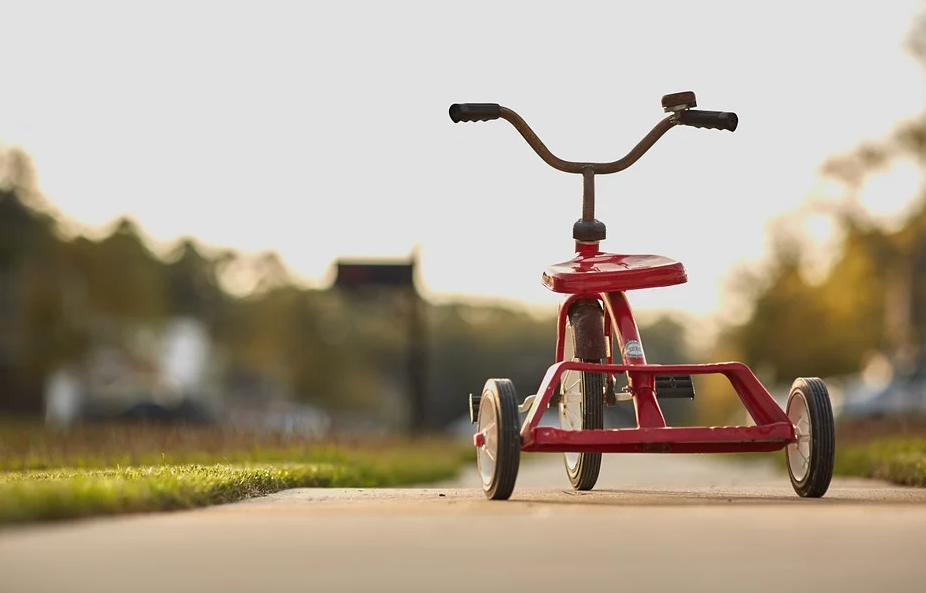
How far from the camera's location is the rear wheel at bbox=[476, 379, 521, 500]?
727cm

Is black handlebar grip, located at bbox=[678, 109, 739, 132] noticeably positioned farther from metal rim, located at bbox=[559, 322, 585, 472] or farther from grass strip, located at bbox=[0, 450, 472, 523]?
grass strip, located at bbox=[0, 450, 472, 523]

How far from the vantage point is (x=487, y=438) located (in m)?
7.80

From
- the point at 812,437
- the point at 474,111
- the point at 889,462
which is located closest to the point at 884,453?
the point at 889,462

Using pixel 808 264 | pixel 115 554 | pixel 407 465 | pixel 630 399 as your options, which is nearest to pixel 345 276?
pixel 407 465

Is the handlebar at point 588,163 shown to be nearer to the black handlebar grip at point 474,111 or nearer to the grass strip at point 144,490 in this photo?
the black handlebar grip at point 474,111

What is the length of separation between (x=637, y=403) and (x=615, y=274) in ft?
2.17

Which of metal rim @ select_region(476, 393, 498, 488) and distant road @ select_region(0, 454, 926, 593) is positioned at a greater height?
metal rim @ select_region(476, 393, 498, 488)

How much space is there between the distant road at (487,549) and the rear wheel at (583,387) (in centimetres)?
64

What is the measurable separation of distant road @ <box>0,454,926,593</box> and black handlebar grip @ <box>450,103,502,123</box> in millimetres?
2176

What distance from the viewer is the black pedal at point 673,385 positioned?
7.92 meters

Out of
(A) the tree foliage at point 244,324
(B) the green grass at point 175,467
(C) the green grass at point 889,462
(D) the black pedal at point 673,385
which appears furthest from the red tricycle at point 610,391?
(A) the tree foliage at point 244,324

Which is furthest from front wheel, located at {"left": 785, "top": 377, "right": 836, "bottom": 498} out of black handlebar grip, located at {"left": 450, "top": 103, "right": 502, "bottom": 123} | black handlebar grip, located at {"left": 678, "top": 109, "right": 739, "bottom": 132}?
black handlebar grip, located at {"left": 450, "top": 103, "right": 502, "bottom": 123}

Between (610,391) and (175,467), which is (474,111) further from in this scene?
Result: (175,467)

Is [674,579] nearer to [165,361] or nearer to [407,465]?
[407,465]
